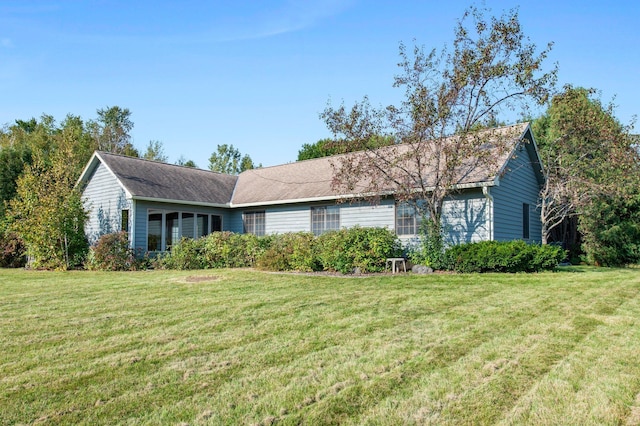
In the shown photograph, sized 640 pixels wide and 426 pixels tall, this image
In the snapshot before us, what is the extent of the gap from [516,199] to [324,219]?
6.95 meters

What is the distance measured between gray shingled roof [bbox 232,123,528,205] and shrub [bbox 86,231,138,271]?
5.14m

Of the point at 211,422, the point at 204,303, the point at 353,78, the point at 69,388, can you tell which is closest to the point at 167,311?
the point at 204,303

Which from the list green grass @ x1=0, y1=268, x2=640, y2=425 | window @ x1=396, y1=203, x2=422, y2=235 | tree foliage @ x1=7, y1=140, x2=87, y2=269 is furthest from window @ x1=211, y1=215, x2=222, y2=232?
green grass @ x1=0, y1=268, x2=640, y2=425

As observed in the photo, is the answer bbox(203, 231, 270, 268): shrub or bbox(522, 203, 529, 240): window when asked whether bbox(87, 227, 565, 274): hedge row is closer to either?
bbox(203, 231, 270, 268): shrub

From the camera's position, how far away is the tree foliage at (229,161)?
5116cm

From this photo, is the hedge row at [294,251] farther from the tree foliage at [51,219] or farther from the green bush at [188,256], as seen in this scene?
the tree foliage at [51,219]

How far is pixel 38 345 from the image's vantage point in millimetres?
5223

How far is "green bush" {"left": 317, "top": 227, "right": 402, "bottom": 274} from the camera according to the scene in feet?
42.4

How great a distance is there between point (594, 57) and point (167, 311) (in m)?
14.4

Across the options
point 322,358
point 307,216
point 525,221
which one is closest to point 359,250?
point 307,216

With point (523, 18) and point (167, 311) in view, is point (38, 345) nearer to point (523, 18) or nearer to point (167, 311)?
point (167, 311)

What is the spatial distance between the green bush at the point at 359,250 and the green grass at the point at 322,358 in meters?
4.13

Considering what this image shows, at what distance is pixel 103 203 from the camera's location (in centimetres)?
1902

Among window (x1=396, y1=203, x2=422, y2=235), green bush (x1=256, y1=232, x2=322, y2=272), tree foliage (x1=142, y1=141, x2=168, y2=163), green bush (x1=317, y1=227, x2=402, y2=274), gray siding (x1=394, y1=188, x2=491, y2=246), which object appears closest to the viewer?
green bush (x1=317, y1=227, x2=402, y2=274)
